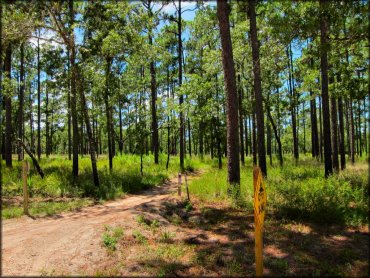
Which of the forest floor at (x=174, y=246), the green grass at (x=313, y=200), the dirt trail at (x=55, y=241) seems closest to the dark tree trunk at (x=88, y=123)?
the dirt trail at (x=55, y=241)

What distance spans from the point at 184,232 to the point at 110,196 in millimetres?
5929

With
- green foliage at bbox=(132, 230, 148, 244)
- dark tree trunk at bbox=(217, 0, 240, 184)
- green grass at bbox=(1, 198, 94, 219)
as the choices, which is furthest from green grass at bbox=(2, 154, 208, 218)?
dark tree trunk at bbox=(217, 0, 240, 184)

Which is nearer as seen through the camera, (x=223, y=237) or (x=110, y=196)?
(x=223, y=237)

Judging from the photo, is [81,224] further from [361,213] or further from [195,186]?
[361,213]

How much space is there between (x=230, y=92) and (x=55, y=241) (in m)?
6.73

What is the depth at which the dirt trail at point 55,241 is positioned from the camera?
5980mm

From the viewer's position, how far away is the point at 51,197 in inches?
487

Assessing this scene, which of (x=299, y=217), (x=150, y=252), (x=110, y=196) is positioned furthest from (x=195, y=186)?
(x=150, y=252)

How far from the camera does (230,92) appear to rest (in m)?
10.7

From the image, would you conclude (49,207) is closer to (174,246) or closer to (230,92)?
(174,246)

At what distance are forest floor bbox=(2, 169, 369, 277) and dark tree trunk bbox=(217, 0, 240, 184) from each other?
1.78m

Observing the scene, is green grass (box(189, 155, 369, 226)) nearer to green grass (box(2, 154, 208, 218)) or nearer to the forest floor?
the forest floor

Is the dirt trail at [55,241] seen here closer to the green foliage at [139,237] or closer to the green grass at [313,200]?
the green foliage at [139,237]

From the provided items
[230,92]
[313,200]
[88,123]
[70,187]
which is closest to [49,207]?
[70,187]
